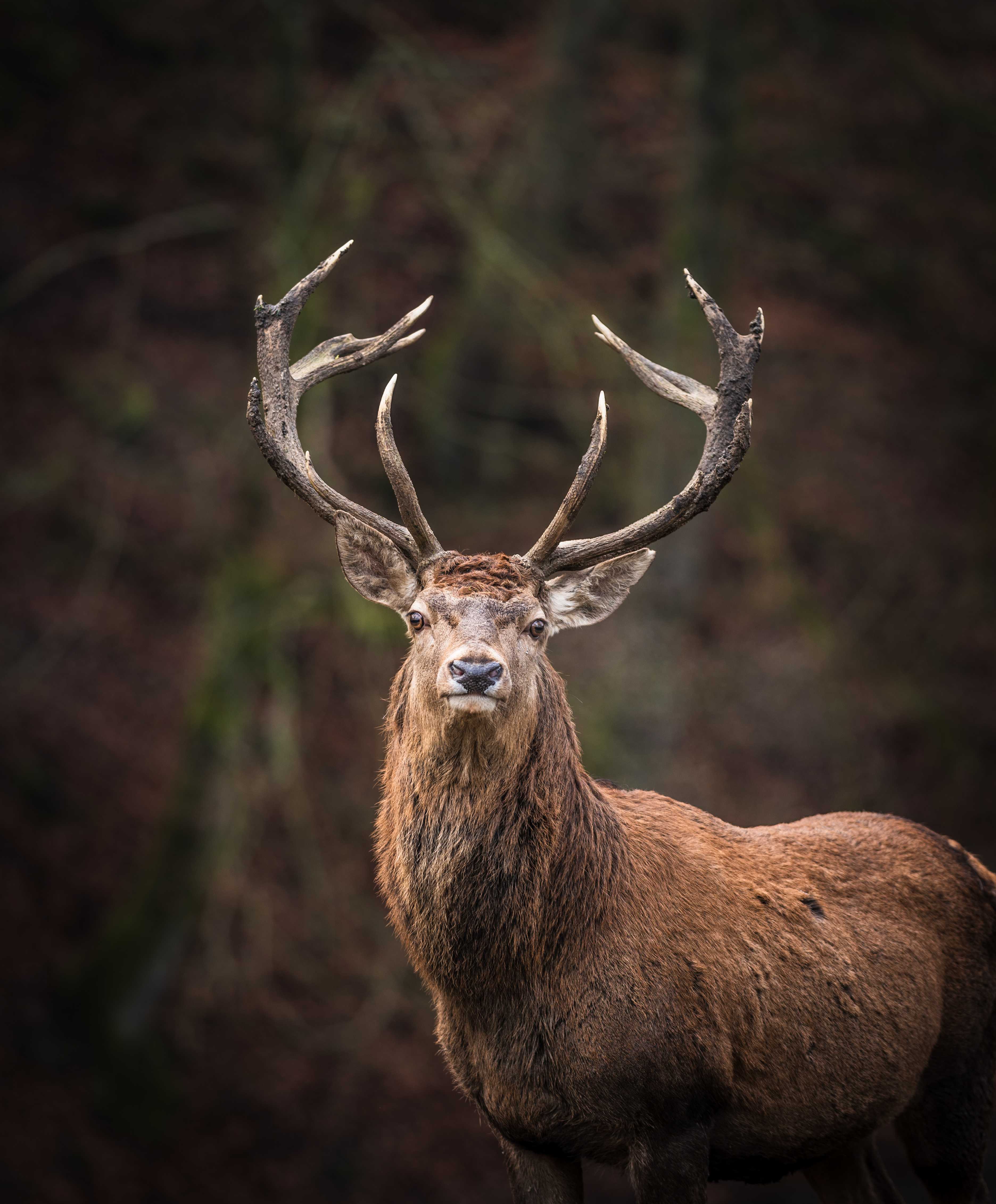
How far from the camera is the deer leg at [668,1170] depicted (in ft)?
14.2

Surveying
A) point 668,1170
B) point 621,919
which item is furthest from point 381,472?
point 668,1170

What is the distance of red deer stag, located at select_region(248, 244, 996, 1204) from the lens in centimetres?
438

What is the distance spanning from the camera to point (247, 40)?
12734mm

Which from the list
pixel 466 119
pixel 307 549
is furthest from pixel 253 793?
pixel 466 119

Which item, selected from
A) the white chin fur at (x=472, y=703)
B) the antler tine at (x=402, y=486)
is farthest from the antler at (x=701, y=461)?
the white chin fur at (x=472, y=703)

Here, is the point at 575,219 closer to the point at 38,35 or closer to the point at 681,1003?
the point at 38,35

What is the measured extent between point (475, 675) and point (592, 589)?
1.04 metres

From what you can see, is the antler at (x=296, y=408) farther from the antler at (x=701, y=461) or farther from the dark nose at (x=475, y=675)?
the dark nose at (x=475, y=675)

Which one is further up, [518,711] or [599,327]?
[599,327]

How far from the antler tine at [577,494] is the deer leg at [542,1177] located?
2356mm

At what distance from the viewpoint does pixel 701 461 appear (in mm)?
5035

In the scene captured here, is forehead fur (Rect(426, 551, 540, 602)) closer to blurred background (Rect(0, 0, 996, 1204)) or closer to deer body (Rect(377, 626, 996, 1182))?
deer body (Rect(377, 626, 996, 1182))

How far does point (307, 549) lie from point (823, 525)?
7.07 meters

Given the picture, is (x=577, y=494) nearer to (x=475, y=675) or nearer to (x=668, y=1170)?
(x=475, y=675)
